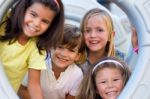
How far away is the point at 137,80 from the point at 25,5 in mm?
419

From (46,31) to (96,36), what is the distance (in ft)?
0.97

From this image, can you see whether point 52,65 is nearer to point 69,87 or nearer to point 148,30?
point 69,87

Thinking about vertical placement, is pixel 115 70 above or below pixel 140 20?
below

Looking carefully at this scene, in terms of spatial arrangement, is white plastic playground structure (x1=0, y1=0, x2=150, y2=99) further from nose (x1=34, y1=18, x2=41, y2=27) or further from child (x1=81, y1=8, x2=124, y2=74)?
child (x1=81, y1=8, x2=124, y2=74)

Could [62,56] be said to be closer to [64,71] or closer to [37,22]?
[64,71]

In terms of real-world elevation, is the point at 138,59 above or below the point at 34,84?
above

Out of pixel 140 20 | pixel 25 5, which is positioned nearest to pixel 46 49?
pixel 25 5

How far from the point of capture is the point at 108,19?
1.65 metres

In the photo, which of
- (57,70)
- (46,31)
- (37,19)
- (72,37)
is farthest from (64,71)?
(37,19)

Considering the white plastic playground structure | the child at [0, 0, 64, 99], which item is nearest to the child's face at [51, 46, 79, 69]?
the child at [0, 0, 64, 99]

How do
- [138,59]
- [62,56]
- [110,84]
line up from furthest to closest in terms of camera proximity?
[62,56], [110,84], [138,59]

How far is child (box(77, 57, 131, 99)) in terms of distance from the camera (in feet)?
4.24

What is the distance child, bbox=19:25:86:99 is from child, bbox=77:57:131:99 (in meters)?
0.12

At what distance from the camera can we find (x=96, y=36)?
1.58 m
